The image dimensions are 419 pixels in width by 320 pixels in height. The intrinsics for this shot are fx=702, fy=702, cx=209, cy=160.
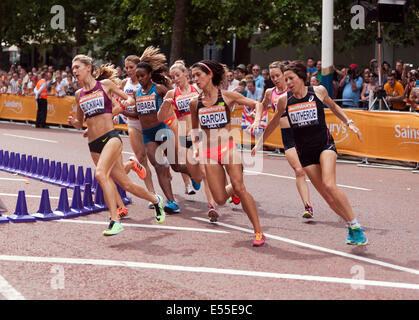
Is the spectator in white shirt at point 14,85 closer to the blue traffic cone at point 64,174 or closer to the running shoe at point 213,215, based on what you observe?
the blue traffic cone at point 64,174

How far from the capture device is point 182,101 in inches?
375

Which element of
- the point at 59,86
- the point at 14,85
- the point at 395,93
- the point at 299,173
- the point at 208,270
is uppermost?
the point at 14,85

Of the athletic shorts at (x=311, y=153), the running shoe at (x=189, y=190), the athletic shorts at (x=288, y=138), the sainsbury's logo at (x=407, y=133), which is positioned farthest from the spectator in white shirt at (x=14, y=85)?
the athletic shorts at (x=311, y=153)

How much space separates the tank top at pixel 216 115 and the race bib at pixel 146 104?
185 centimetres

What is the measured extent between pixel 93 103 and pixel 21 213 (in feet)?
5.50

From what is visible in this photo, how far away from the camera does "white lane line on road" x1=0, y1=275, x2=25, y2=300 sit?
5.39 metres

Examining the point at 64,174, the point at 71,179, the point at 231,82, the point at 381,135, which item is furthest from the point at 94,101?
the point at 231,82

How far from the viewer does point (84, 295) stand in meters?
5.45

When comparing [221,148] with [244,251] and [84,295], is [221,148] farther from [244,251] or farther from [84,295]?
[84,295]

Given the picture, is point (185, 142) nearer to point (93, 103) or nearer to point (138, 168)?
point (138, 168)

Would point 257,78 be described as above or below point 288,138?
above

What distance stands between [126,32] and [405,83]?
1876 centimetres

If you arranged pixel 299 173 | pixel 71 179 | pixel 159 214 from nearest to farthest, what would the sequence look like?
1. pixel 159 214
2. pixel 299 173
3. pixel 71 179

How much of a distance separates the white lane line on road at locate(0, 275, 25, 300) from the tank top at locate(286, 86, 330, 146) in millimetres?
3483
